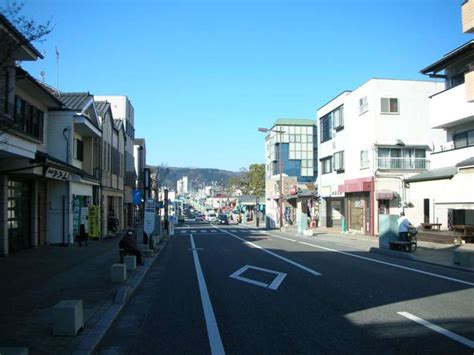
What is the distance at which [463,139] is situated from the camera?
27.3 m

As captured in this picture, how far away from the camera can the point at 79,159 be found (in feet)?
94.0

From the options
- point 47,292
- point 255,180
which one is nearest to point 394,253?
point 47,292

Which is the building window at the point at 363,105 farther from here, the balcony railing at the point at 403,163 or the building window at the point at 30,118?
the building window at the point at 30,118

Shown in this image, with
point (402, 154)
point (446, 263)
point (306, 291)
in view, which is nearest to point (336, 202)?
point (402, 154)

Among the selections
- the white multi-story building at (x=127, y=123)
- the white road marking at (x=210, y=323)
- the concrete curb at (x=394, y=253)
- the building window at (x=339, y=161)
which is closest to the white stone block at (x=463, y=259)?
the concrete curb at (x=394, y=253)

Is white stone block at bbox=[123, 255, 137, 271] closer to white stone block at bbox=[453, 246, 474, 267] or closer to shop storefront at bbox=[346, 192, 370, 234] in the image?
white stone block at bbox=[453, 246, 474, 267]

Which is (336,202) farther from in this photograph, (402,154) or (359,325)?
(359,325)

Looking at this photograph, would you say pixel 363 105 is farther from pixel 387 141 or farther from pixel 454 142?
pixel 454 142

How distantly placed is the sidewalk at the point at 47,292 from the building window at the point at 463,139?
734 inches

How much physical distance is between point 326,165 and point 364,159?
38.3 feet

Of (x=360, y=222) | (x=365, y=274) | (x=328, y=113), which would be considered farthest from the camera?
(x=328, y=113)

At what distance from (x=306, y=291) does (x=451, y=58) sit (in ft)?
68.1

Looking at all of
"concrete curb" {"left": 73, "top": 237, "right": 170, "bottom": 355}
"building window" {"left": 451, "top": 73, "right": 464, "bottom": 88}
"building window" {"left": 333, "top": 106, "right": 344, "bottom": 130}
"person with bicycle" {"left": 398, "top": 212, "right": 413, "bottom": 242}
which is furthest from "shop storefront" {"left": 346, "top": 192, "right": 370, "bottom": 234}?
"concrete curb" {"left": 73, "top": 237, "right": 170, "bottom": 355}

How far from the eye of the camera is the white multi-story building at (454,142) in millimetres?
22844
